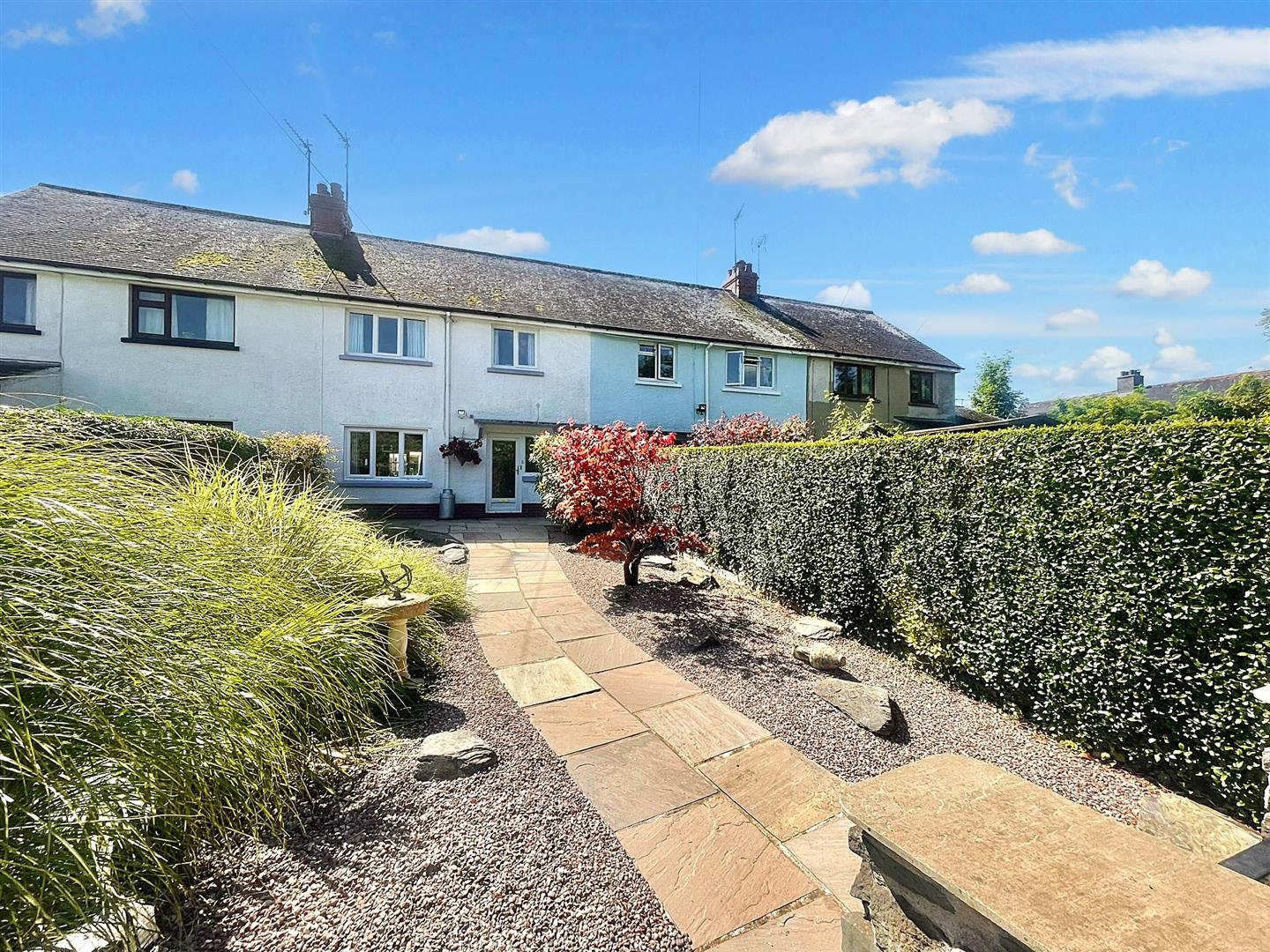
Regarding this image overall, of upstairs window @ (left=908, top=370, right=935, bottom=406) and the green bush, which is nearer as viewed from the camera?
the green bush

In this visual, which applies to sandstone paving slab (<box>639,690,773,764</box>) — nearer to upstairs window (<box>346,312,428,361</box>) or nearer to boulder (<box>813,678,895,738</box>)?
boulder (<box>813,678,895,738</box>)

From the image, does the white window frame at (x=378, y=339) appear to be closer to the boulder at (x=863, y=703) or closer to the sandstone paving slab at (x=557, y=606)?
the sandstone paving slab at (x=557, y=606)

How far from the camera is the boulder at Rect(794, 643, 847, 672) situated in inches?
175

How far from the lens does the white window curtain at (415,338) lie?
13797 millimetres

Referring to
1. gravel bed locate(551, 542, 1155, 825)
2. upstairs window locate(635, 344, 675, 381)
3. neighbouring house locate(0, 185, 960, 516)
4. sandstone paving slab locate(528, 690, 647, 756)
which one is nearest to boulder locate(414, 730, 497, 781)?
sandstone paving slab locate(528, 690, 647, 756)

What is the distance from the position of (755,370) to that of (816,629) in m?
13.6

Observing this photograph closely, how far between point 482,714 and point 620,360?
1332cm

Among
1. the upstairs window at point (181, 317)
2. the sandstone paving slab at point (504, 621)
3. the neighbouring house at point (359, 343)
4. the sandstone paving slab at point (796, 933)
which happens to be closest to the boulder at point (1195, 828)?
the sandstone paving slab at point (796, 933)

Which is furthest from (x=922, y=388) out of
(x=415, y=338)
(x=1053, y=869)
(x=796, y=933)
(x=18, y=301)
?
(x=18, y=301)

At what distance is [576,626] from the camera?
18.6 feet

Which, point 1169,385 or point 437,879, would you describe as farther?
point 1169,385

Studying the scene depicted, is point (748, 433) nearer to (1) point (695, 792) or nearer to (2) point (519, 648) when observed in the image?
(2) point (519, 648)

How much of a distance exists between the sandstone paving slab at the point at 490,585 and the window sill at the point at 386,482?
743cm

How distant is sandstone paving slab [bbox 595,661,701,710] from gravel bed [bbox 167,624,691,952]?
117 cm
